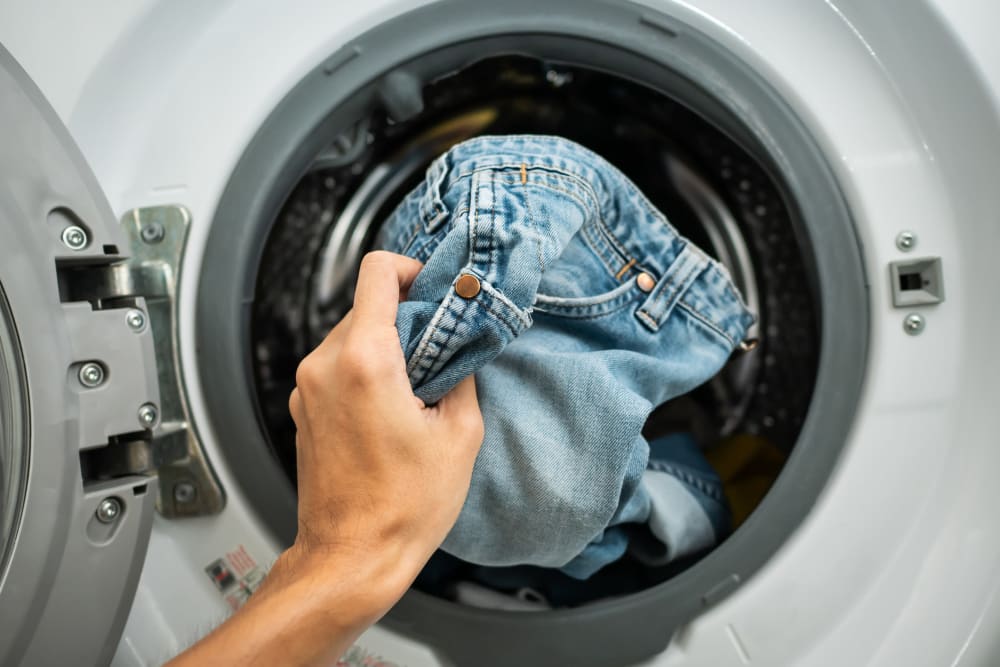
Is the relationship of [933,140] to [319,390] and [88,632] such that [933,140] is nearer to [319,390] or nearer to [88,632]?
[319,390]

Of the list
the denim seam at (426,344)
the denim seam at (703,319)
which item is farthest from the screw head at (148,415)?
the denim seam at (703,319)

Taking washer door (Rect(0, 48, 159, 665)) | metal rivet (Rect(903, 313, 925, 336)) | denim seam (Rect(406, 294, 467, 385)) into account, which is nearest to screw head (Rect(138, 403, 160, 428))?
washer door (Rect(0, 48, 159, 665))

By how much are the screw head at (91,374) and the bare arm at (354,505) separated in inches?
6.4

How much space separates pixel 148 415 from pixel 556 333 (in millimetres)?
A: 336

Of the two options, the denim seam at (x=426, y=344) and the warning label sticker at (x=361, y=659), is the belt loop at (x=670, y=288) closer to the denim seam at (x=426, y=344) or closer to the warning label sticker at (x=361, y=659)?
the denim seam at (x=426, y=344)

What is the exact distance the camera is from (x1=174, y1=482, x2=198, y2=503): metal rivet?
646 millimetres

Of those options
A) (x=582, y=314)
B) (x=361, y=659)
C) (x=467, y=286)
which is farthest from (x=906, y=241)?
(x=361, y=659)

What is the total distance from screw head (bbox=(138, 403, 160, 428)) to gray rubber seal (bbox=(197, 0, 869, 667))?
8 centimetres

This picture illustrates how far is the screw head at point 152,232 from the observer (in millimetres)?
638

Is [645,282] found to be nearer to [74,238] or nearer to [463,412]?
[463,412]

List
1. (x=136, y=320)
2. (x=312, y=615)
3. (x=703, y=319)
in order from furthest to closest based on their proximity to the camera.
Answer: (x=703, y=319), (x=136, y=320), (x=312, y=615)

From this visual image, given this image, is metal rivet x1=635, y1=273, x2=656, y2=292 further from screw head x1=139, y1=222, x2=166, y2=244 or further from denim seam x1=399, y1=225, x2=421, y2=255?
screw head x1=139, y1=222, x2=166, y2=244

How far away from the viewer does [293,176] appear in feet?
2.28

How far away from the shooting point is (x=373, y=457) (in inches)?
18.4
